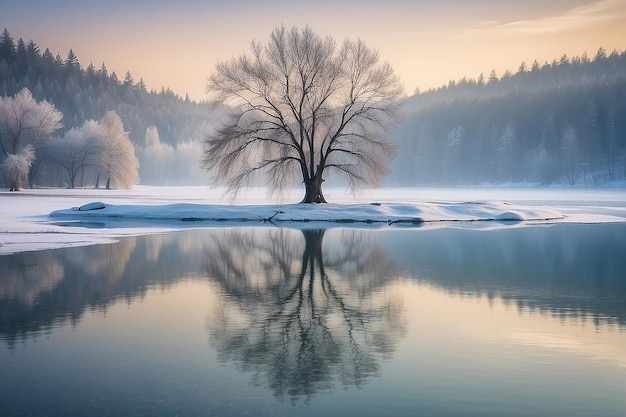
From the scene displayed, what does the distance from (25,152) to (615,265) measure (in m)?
77.7

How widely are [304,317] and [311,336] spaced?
1390 millimetres

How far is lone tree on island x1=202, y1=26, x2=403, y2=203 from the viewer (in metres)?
41.4

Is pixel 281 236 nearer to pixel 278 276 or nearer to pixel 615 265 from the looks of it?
pixel 278 276

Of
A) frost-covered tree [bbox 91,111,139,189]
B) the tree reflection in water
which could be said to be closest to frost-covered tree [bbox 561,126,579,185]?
frost-covered tree [bbox 91,111,139,189]

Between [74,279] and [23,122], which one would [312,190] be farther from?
[23,122]

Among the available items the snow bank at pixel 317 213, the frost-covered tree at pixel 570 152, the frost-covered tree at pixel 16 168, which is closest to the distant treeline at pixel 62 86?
the frost-covered tree at pixel 16 168

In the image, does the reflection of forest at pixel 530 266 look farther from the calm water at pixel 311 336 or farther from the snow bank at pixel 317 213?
the snow bank at pixel 317 213

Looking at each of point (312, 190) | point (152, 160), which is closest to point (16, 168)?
point (312, 190)

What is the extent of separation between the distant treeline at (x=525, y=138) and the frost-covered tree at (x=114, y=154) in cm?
7234

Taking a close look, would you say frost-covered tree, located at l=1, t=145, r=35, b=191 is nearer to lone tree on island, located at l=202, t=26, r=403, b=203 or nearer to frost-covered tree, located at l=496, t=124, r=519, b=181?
lone tree on island, located at l=202, t=26, r=403, b=203

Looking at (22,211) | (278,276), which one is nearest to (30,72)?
(22,211)

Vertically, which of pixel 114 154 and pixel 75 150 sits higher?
pixel 75 150

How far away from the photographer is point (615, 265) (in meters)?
18.2

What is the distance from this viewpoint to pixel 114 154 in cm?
9900
